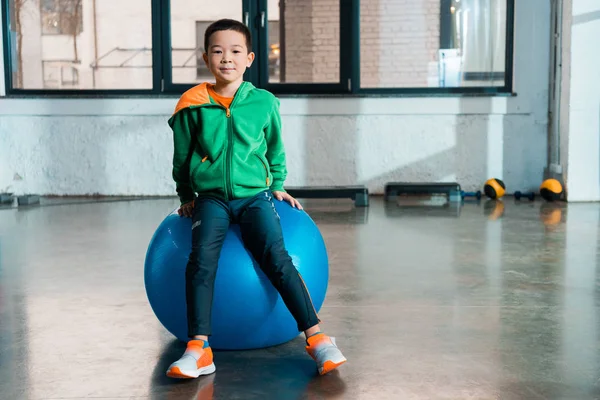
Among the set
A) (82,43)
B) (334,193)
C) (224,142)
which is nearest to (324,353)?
(224,142)

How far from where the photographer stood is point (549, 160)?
6754 millimetres

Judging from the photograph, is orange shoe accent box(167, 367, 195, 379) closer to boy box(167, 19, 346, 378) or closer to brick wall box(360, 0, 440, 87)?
boy box(167, 19, 346, 378)

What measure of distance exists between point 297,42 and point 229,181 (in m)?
4.61

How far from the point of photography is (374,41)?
22.4ft

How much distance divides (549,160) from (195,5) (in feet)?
10.8

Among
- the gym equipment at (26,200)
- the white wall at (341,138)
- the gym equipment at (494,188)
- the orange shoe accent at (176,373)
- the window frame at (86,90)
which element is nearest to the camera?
the orange shoe accent at (176,373)

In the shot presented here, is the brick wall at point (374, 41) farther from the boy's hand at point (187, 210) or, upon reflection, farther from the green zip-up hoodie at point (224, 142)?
the boy's hand at point (187, 210)

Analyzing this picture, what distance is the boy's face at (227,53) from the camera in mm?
2441

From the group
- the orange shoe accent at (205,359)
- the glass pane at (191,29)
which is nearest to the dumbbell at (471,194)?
the glass pane at (191,29)

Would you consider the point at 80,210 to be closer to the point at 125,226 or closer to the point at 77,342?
the point at 125,226

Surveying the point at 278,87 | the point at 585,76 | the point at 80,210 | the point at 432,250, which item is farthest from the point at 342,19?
the point at 432,250

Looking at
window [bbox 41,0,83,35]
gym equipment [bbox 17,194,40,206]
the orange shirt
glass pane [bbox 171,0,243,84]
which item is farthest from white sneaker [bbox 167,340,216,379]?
window [bbox 41,0,83,35]

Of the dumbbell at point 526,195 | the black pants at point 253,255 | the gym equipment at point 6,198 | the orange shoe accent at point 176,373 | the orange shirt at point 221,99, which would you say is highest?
the orange shirt at point 221,99

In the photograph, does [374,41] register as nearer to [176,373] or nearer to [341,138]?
[341,138]
